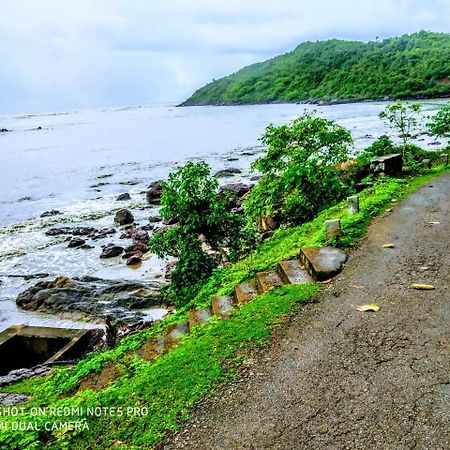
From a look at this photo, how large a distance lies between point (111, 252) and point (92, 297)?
4.81 metres

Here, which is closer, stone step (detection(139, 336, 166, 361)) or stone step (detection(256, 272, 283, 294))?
stone step (detection(139, 336, 166, 361))

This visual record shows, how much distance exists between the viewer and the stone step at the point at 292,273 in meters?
A: 7.36

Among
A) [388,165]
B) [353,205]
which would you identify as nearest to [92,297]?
[353,205]

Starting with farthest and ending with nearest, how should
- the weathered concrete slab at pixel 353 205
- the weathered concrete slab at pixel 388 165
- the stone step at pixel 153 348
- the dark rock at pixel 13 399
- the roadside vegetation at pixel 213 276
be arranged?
1. the weathered concrete slab at pixel 388 165
2. the weathered concrete slab at pixel 353 205
3. the dark rock at pixel 13 399
4. the stone step at pixel 153 348
5. the roadside vegetation at pixel 213 276

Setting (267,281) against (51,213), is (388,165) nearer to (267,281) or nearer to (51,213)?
(267,281)

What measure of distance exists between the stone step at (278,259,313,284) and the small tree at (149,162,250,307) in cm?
245

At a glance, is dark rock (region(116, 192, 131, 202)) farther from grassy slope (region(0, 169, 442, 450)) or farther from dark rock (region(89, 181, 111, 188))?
grassy slope (region(0, 169, 442, 450))

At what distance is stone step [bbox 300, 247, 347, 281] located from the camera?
23.9ft

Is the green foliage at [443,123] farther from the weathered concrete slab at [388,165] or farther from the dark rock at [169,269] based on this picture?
the dark rock at [169,269]

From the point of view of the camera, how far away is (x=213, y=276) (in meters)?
9.47

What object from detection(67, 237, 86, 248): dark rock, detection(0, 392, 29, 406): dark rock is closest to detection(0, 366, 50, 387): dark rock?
detection(0, 392, 29, 406): dark rock

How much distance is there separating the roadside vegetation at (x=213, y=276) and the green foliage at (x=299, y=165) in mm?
31

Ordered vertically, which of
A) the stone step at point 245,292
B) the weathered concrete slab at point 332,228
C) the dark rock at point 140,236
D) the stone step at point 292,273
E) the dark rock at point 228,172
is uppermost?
the weathered concrete slab at point 332,228

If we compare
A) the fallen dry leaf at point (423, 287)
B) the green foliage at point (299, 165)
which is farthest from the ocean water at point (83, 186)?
the fallen dry leaf at point (423, 287)
